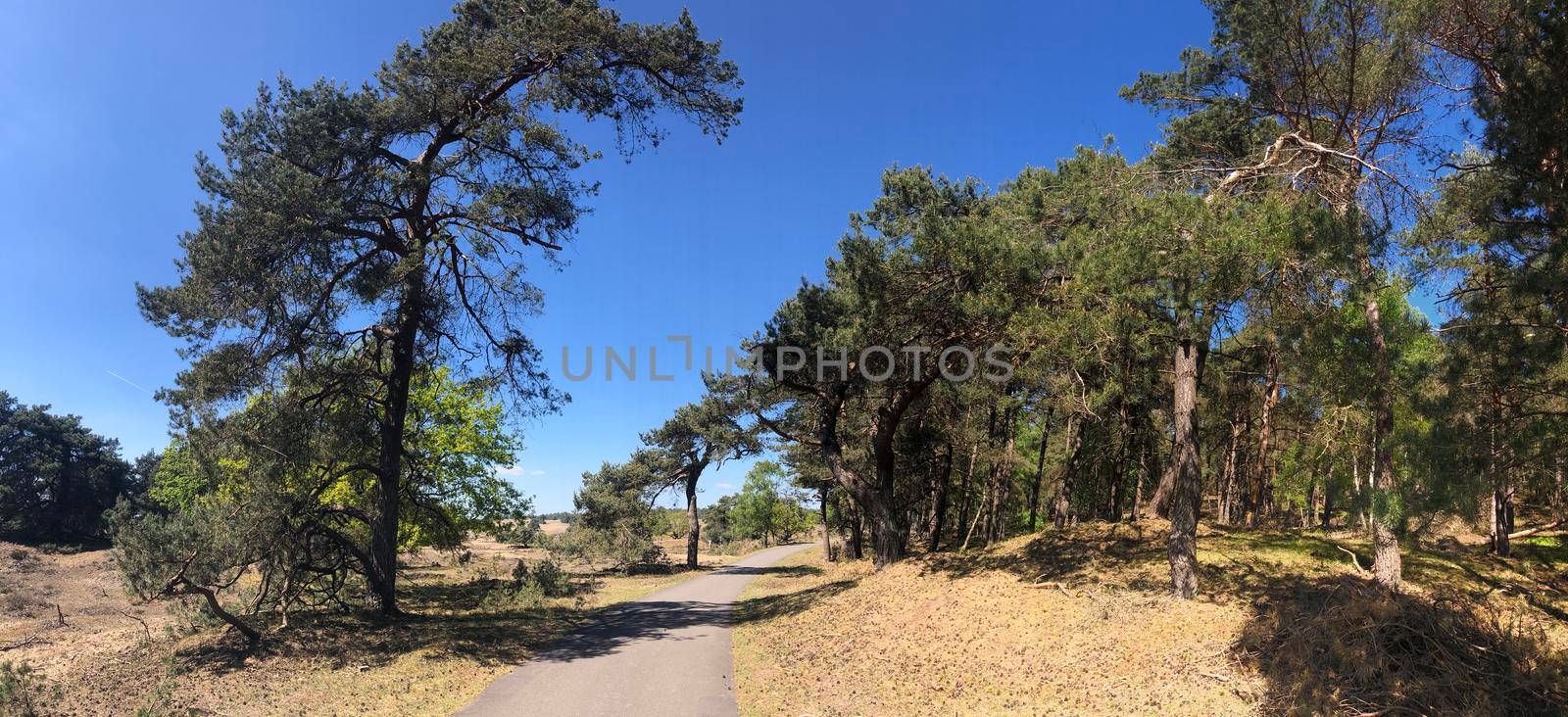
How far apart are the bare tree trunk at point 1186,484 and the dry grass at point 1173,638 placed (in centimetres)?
60

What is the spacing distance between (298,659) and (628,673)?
20.8 ft

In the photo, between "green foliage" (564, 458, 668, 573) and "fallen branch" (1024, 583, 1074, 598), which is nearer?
"fallen branch" (1024, 583, 1074, 598)

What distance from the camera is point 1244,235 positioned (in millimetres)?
9008

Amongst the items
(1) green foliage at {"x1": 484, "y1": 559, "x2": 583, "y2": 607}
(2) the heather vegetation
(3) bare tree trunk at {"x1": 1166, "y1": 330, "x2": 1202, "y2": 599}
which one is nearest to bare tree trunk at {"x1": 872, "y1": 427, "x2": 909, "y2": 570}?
(2) the heather vegetation

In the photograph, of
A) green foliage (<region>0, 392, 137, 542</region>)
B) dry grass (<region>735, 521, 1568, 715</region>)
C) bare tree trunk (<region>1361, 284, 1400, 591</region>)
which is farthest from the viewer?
green foliage (<region>0, 392, 137, 542</region>)

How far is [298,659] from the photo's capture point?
11.5 metres

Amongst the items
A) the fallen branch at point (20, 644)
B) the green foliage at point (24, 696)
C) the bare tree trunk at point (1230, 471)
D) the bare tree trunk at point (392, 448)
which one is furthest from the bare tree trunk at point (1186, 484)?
the fallen branch at point (20, 644)

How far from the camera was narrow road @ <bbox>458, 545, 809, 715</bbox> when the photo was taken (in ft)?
27.8

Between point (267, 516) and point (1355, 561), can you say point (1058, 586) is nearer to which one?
point (1355, 561)

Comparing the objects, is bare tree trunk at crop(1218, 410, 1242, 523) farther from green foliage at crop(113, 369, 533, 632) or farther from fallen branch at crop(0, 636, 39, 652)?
fallen branch at crop(0, 636, 39, 652)

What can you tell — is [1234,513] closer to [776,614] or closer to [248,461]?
[776,614]

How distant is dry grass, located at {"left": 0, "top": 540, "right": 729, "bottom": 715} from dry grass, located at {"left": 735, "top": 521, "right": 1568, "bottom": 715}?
4.84m

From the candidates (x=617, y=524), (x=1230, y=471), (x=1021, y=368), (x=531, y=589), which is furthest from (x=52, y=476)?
(x=1230, y=471)

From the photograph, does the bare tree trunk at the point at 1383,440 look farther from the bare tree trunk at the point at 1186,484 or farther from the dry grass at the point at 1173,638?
the bare tree trunk at the point at 1186,484
